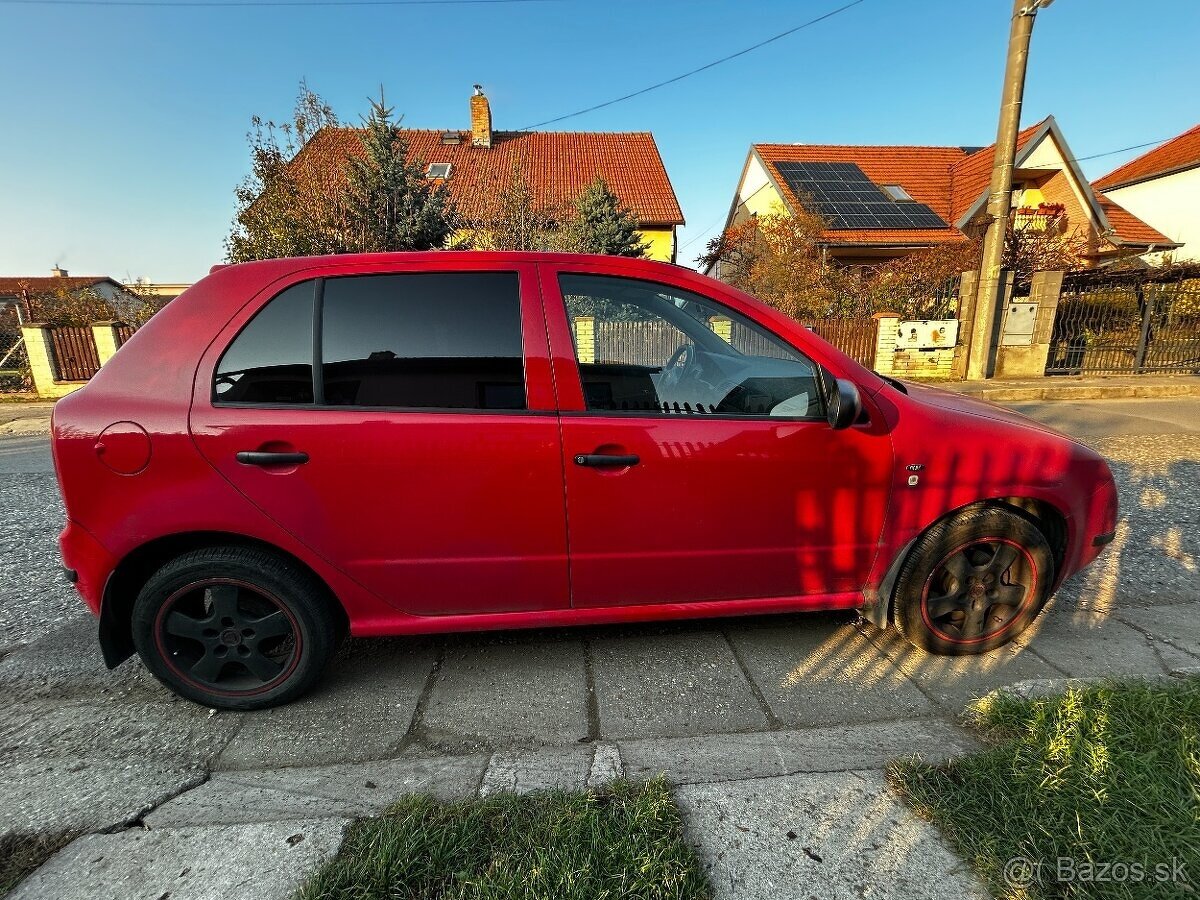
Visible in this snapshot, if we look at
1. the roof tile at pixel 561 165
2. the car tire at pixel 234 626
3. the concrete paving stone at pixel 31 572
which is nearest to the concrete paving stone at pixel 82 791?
the car tire at pixel 234 626

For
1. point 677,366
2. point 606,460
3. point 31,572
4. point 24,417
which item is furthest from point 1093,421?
point 24,417

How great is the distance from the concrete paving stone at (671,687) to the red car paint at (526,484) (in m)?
0.29

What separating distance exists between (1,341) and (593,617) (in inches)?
692

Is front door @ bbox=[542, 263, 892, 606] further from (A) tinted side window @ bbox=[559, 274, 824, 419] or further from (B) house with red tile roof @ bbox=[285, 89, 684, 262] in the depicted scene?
(B) house with red tile roof @ bbox=[285, 89, 684, 262]

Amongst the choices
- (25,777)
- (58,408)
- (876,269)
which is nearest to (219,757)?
(25,777)

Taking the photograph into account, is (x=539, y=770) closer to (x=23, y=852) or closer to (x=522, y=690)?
(x=522, y=690)

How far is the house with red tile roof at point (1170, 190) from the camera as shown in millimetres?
21578

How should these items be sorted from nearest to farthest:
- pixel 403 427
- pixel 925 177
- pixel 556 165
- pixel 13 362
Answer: pixel 403 427 < pixel 13 362 < pixel 925 177 < pixel 556 165

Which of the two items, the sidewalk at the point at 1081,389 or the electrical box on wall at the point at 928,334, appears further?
the electrical box on wall at the point at 928,334

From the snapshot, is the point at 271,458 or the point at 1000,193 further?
the point at 1000,193

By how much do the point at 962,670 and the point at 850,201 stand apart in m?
19.7

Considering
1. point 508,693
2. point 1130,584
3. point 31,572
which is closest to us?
point 508,693

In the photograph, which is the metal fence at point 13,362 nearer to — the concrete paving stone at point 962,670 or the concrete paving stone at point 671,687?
the concrete paving stone at point 671,687

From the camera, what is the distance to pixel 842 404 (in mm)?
1992
